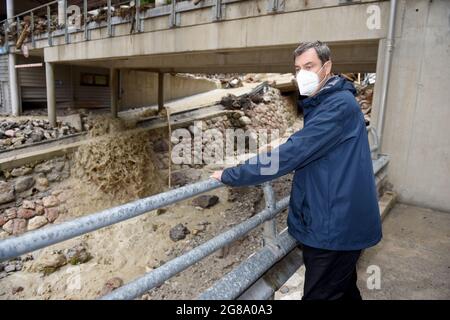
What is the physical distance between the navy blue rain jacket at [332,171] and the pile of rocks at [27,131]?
10.5 metres

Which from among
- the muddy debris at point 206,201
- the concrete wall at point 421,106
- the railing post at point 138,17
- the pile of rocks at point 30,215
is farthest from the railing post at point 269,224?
the pile of rocks at point 30,215

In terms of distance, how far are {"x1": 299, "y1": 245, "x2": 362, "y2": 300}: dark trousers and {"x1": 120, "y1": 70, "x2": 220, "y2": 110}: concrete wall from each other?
1462 cm

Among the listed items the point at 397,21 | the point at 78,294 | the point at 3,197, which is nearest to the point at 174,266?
the point at 397,21

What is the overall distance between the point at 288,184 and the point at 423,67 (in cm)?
519

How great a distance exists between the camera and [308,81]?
1821 mm

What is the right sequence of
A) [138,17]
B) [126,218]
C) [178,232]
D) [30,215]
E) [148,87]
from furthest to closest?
[148,87] < [30,215] < [138,17] < [178,232] < [126,218]

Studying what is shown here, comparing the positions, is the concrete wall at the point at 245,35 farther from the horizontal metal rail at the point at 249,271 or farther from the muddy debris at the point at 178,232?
the muddy debris at the point at 178,232

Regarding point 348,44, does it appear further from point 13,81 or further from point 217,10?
point 13,81

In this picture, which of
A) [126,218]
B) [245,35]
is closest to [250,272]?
[126,218]

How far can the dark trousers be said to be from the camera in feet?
5.68

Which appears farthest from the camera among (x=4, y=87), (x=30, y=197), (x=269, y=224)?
(x=4, y=87)

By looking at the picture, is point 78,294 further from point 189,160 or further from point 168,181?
point 189,160

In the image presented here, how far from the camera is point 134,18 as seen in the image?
8.02 metres

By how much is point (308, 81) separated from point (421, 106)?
3.12 metres
